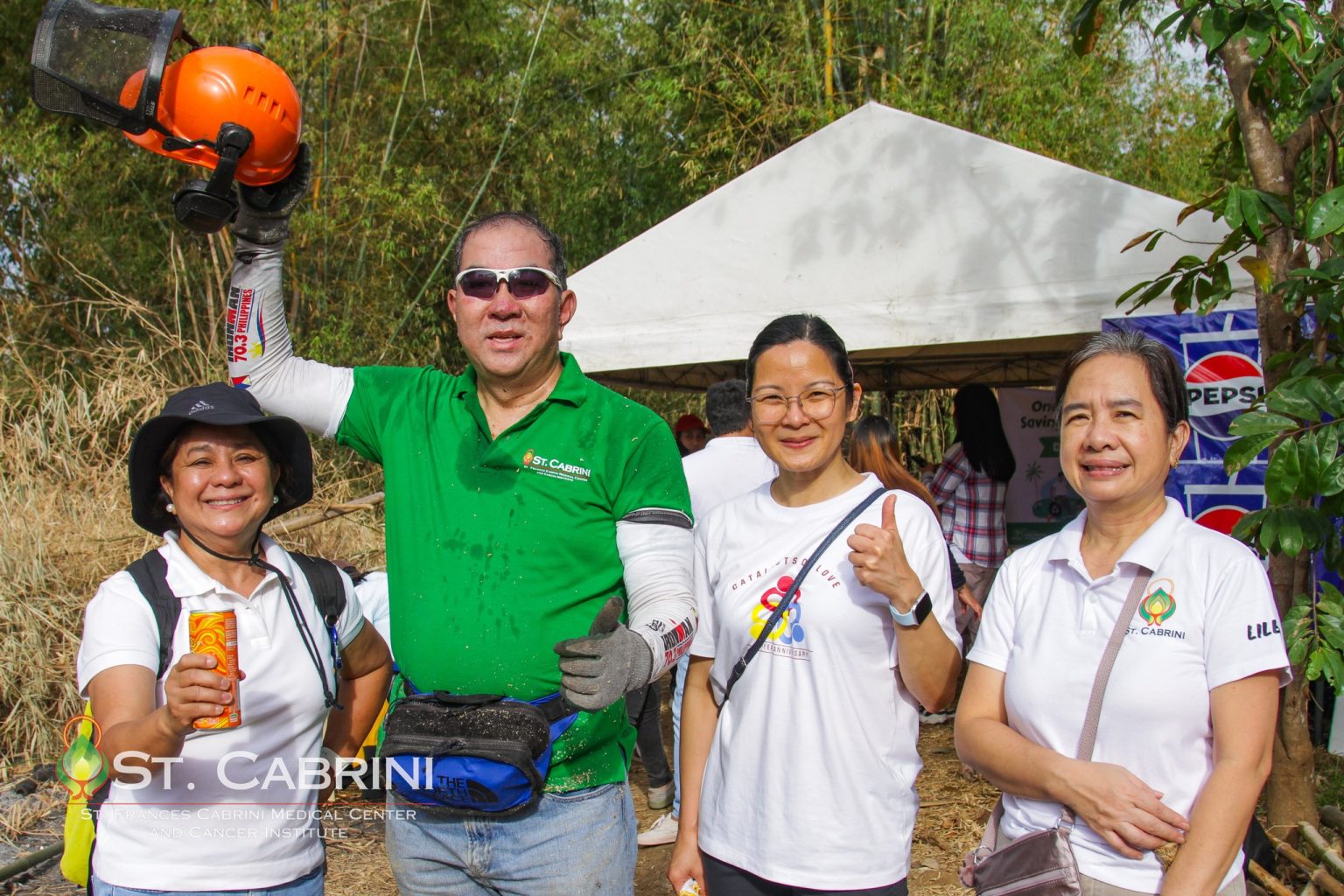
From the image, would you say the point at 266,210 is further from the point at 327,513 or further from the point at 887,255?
the point at 887,255

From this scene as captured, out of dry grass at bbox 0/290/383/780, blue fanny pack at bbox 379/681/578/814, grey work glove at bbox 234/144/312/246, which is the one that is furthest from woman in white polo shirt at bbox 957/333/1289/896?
dry grass at bbox 0/290/383/780

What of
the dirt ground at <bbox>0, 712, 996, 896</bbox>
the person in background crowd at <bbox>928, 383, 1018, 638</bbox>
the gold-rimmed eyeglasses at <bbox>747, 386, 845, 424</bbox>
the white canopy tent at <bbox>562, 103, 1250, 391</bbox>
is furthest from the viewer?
the person in background crowd at <bbox>928, 383, 1018, 638</bbox>

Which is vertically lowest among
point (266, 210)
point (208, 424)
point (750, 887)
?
point (750, 887)

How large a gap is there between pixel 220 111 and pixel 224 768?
1241 millimetres

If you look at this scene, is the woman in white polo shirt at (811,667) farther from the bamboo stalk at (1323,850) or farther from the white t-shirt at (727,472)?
the white t-shirt at (727,472)

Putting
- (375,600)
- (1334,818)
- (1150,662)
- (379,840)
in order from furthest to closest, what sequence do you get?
(379,840), (375,600), (1334,818), (1150,662)

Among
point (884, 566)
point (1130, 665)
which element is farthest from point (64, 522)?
point (1130, 665)

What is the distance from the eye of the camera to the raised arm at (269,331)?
6.79 feet

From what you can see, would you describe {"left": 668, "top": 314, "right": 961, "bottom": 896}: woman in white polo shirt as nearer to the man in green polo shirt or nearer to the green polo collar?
the man in green polo shirt

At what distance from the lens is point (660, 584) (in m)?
1.92

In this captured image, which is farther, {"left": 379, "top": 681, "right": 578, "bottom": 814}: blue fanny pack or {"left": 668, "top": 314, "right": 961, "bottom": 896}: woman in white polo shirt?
{"left": 668, "top": 314, "right": 961, "bottom": 896}: woman in white polo shirt

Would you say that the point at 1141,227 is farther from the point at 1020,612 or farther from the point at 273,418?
the point at 273,418

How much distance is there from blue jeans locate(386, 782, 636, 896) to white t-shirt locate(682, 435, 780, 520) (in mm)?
2282

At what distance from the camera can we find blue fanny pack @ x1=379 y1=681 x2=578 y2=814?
184 cm
